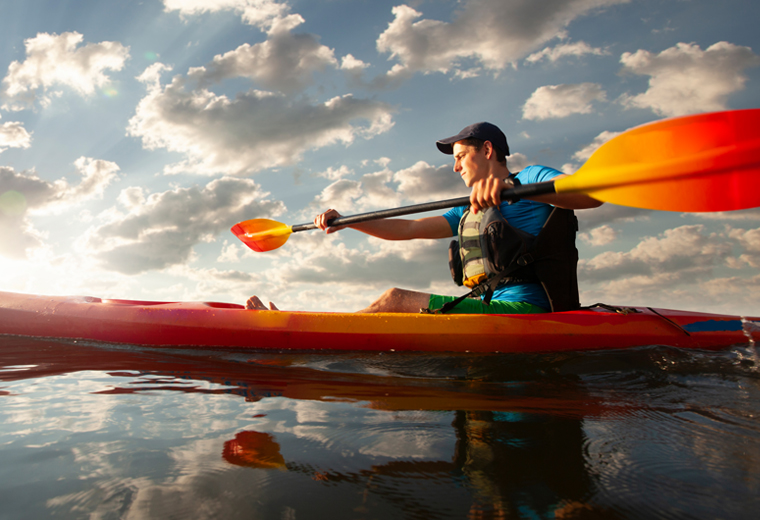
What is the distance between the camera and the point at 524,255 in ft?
9.36

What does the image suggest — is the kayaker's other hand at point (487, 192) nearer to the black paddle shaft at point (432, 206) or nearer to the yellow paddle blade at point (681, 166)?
the black paddle shaft at point (432, 206)

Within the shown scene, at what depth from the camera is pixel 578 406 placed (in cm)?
166

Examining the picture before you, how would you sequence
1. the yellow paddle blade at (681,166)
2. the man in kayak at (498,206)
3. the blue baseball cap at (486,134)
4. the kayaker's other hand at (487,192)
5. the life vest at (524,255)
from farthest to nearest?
the blue baseball cap at (486,134)
the man in kayak at (498,206)
the life vest at (524,255)
the kayaker's other hand at (487,192)
the yellow paddle blade at (681,166)

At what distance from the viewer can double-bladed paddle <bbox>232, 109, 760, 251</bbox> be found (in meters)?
2.21

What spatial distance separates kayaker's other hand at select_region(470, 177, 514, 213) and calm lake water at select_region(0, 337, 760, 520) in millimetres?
943

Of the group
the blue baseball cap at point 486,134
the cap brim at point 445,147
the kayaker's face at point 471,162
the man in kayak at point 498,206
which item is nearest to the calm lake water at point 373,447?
the man in kayak at point 498,206

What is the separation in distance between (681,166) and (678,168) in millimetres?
16

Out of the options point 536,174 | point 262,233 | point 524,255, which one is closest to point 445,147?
point 536,174

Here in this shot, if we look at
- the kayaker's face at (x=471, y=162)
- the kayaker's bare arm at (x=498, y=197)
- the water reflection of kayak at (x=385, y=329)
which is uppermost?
the kayaker's face at (x=471, y=162)

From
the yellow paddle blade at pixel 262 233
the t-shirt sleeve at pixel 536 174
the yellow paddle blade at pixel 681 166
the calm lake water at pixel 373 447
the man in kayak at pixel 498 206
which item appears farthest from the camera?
the yellow paddle blade at pixel 262 233

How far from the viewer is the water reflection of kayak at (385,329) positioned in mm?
2895

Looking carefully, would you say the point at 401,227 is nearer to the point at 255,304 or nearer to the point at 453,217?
the point at 453,217

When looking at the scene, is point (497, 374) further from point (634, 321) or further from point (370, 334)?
point (634, 321)

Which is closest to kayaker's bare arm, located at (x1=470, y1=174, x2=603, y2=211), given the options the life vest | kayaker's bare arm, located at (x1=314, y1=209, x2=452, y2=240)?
the life vest
